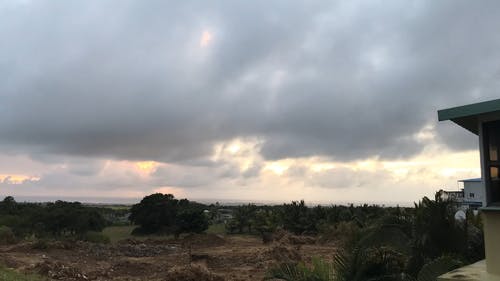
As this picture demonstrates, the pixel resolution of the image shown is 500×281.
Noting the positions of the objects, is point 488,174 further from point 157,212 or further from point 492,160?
point 157,212

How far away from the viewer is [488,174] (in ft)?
20.9

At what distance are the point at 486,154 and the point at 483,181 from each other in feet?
1.18

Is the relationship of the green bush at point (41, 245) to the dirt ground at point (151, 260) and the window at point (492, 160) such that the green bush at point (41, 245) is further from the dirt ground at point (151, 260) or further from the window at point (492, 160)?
the window at point (492, 160)

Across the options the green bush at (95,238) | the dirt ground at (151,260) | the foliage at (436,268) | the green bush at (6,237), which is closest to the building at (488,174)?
the foliage at (436,268)

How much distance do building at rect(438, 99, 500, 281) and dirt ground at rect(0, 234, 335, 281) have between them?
30.8 feet

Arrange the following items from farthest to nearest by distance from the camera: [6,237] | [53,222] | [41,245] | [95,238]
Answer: [53,222]
[95,238]
[6,237]
[41,245]

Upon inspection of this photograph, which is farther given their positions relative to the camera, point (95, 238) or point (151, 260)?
point (95, 238)

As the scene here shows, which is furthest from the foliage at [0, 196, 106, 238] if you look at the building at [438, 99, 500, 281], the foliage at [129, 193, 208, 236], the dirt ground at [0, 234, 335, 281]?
the building at [438, 99, 500, 281]

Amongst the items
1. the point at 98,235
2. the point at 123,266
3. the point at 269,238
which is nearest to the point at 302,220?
the point at 269,238

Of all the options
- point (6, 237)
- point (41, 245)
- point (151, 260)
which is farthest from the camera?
point (6, 237)

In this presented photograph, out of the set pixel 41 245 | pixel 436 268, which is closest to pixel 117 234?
pixel 41 245

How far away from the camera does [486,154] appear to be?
20.7 ft

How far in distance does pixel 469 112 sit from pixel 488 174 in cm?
84

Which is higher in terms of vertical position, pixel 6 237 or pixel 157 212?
pixel 157 212
